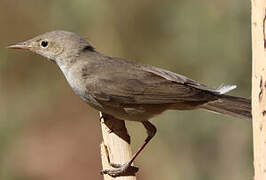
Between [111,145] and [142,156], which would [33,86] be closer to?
[142,156]

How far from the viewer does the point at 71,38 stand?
5.47m

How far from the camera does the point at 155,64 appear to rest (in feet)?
25.3

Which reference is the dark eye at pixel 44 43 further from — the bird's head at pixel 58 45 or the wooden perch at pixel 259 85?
the wooden perch at pixel 259 85

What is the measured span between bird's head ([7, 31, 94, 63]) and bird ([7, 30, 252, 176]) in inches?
0.7

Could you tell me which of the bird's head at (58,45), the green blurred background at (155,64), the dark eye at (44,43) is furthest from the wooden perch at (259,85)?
the green blurred background at (155,64)

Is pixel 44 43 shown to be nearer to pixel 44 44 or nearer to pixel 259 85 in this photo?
pixel 44 44

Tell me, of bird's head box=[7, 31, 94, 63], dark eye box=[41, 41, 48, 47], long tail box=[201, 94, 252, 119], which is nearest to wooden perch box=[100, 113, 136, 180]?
long tail box=[201, 94, 252, 119]

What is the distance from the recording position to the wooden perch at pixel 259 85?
3234mm

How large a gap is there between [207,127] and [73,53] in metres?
1.67

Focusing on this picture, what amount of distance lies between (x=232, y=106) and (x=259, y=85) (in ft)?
5.25

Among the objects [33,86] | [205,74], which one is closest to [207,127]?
[205,74]

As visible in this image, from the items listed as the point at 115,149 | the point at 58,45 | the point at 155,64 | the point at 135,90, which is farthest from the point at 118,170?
the point at 155,64

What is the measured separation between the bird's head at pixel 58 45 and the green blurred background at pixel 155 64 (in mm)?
1144

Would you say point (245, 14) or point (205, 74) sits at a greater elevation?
Result: point (245, 14)
